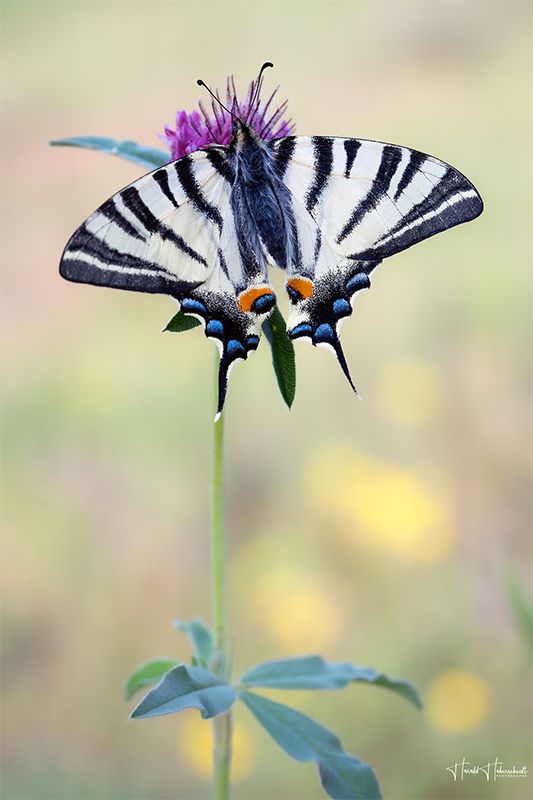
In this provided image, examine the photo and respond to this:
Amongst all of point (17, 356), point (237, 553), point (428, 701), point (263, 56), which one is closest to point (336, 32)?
point (263, 56)

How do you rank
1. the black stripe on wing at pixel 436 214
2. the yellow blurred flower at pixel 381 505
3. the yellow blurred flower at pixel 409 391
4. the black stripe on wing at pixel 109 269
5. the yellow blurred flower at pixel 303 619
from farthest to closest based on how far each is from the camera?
the yellow blurred flower at pixel 409 391
the yellow blurred flower at pixel 381 505
the yellow blurred flower at pixel 303 619
the black stripe on wing at pixel 436 214
the black stripe on wing at pixel 109 269

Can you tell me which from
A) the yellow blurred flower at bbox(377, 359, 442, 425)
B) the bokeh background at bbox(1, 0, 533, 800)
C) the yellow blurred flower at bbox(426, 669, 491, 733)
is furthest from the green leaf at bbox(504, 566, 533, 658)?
the yellow blurred flower at bbox(377, 359, 442, 425)

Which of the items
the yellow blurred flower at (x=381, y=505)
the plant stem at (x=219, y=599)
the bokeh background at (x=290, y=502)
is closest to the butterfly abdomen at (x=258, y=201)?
the plant stem at (x=219, y=599)

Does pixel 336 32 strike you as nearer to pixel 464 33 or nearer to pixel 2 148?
pixel 464 33

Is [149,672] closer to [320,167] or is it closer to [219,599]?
[219,599]

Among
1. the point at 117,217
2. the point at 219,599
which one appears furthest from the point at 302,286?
the point at 219,599

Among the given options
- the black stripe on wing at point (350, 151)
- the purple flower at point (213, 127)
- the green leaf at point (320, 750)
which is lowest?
the green leaf at point (320, 750)

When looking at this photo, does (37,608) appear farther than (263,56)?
No

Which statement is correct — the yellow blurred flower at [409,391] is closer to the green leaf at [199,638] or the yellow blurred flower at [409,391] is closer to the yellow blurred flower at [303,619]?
the yellow blurred flower at [303,619]

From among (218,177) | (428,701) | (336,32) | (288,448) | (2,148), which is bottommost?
(428,701)
